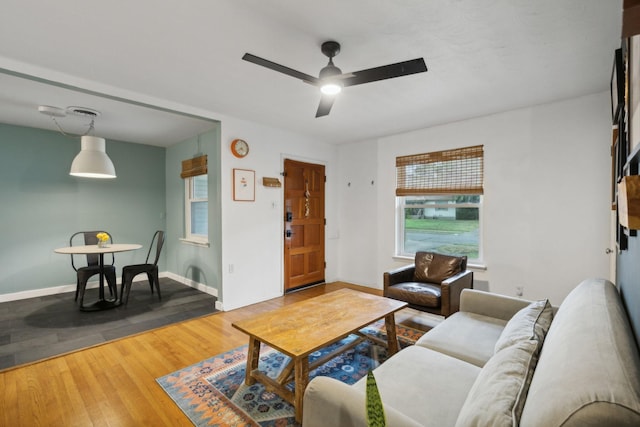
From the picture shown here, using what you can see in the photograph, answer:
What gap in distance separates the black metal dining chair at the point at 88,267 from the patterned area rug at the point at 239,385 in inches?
94.0

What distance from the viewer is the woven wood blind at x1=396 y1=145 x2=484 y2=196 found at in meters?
3.80

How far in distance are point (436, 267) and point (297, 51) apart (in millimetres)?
2693

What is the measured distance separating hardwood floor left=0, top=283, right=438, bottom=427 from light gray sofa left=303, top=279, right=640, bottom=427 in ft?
4.17

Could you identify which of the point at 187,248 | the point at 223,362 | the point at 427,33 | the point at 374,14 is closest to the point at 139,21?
the point at 374,14

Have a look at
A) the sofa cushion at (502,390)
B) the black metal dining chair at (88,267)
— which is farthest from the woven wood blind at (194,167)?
the sofa cushion at (502,390)

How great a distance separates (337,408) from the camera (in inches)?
44.6

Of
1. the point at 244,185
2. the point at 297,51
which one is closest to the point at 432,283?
the point at 244,185

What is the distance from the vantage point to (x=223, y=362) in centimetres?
249

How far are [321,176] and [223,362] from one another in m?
3.32

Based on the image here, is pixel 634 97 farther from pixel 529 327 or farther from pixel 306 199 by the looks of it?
pixel 306 199

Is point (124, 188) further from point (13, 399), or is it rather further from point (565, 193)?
point (565, 193)

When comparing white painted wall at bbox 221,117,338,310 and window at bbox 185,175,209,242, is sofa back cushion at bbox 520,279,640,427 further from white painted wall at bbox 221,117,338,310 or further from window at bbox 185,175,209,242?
window at bbox 185,175,209,242

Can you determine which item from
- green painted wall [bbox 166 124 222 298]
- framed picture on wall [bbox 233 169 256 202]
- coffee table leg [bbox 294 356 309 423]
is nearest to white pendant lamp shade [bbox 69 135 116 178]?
green painted wall [bbox 166 124 222 298]

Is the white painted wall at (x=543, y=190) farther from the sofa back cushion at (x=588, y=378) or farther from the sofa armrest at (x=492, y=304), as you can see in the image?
the sofa back cushion at (x=588, y=378)
